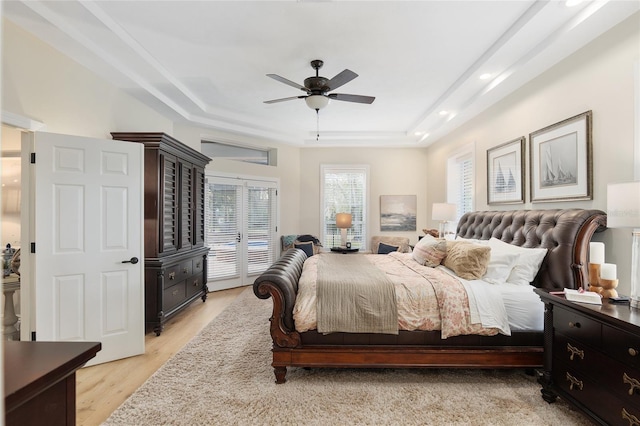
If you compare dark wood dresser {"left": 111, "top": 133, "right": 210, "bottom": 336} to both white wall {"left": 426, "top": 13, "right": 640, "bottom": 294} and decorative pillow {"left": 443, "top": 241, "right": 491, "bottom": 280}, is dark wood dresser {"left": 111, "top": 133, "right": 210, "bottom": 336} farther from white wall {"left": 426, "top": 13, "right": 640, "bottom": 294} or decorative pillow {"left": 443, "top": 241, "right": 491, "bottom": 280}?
white wall {"left": 426, "top": 13, "right": 640, "bottom": 294}

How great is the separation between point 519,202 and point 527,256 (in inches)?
38.9

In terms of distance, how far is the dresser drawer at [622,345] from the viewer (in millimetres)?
1863

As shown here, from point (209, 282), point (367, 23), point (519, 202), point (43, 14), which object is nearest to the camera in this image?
point (43, 14)

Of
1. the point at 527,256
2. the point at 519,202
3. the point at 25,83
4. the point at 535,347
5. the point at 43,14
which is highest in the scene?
the point at 43,14

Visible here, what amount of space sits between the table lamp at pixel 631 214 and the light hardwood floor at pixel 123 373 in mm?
3548

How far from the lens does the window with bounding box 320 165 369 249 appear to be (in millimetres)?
6715

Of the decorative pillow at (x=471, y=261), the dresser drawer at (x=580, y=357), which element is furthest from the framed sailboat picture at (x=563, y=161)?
the dresser drawer at (x=580, y=357)

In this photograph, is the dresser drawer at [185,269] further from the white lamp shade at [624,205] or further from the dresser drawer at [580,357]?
the white lamp shade at [624,205]

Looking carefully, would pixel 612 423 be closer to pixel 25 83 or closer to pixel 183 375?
pixel 183 375

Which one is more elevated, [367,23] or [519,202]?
[367,23]

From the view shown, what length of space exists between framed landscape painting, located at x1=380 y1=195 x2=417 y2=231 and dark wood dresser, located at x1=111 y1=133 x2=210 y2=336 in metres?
3.49

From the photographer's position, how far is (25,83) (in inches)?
109

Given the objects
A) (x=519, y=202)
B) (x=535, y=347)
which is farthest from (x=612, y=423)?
(x=519, y=202)

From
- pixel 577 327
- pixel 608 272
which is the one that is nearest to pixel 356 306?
pixel 577 327
